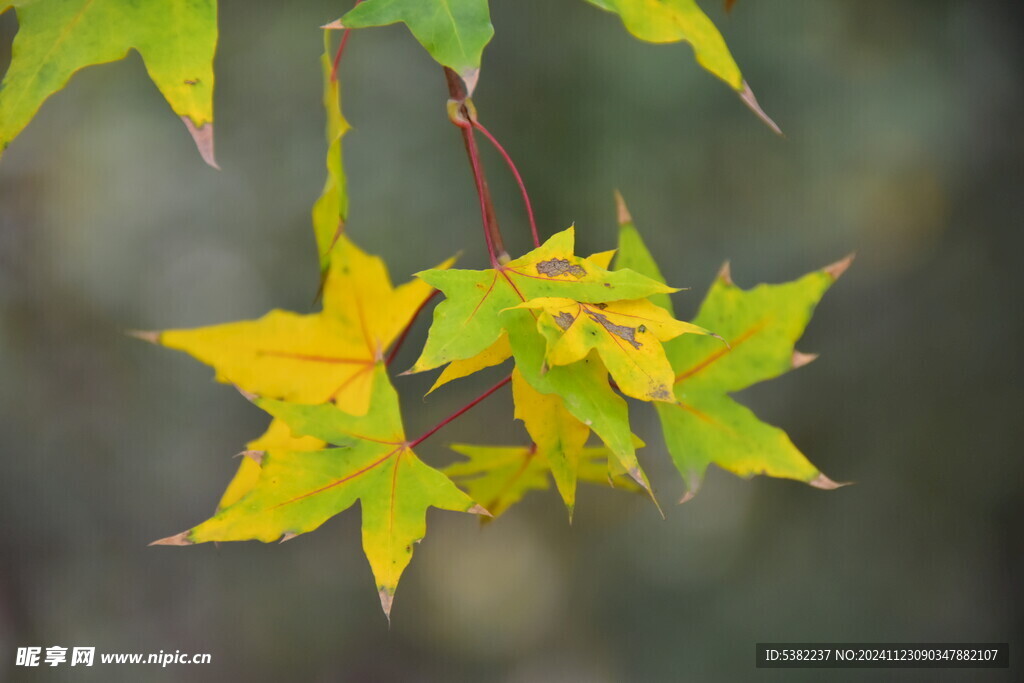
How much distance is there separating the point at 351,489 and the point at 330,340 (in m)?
0.18

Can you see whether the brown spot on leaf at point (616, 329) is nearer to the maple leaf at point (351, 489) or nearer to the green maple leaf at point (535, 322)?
the green maple leaf at point (535, 322)

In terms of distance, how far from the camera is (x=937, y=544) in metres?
1.84

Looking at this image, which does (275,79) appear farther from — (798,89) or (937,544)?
(937,544)

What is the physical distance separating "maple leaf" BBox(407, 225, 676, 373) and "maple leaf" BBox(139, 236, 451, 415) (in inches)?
7.0

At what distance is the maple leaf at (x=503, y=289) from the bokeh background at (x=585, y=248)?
1.18 meters

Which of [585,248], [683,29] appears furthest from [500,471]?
[585,248]

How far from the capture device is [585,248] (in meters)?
1.72

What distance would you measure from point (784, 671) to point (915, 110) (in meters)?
1.19

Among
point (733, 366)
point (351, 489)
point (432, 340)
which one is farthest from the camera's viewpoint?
point (733, 366)

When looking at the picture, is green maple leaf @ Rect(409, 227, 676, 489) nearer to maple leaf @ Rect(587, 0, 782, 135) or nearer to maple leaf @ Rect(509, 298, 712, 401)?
maple leaf @ Rect(509, 298, 712, 401)

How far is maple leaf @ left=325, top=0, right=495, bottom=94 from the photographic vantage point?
0.50 meters

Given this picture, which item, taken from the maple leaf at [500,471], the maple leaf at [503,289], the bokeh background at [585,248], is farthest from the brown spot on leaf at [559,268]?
the bokeh background at [585,248]

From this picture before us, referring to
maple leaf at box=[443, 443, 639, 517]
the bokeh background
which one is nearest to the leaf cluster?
maple leaf at box=[443, 443, 639, 517]

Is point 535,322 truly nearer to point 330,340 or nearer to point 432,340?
point 432,340
